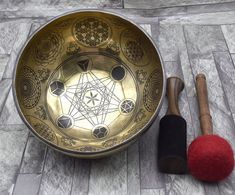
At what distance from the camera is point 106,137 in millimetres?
1284

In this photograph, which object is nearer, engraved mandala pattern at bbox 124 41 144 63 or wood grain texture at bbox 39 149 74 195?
wood grain texture at bbox 39 149 74 195

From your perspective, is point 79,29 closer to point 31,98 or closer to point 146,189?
point 31,98

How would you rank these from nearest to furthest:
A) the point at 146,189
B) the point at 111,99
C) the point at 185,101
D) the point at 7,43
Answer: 1. the point at 146,189
2. the point at 111,99
3. the point at 185,101
4. the point at 7,43

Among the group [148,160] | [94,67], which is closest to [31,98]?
[94,67]

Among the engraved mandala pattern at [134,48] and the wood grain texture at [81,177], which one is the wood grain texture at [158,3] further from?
the wood grain texture at [81,177]

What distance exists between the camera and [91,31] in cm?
145

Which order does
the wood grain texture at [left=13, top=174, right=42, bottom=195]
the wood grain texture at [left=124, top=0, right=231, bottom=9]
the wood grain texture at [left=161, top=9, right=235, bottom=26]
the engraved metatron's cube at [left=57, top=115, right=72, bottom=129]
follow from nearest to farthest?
the wood grain texture at [left=13, top=174, right=42, bottom=195]
the engraved metatron's cube at [left=57, top=115, right=72, bottom=129]
the wood grain texture at [left=161, top=9, right=235, bottom=26]
the wood grain texture at [left=124, top=0, right=231, bottom=9]

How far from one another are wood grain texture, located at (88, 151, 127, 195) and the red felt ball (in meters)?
0.23

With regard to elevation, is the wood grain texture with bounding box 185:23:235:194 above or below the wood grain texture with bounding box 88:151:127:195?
below

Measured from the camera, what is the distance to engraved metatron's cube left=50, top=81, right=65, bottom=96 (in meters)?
1.42

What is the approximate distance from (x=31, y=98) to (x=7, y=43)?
0.63 metres

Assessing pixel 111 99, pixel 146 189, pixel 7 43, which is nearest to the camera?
pixel 146 189

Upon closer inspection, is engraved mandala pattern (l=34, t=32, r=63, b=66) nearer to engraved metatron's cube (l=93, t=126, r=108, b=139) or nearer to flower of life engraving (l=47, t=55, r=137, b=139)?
flower of life engraving (l=47, t=55, r=137, b=139)

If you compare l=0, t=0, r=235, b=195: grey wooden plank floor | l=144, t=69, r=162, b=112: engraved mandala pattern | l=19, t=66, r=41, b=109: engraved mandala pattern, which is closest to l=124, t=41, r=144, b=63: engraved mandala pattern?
l=144, t=69, r=162, b=112: engraved mandala pattern
